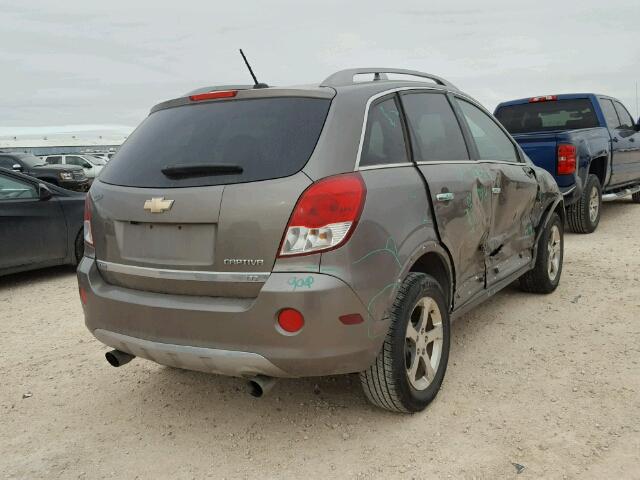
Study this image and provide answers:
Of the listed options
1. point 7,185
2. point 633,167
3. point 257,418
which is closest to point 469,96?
point 257,418

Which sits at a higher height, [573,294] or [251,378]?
[251,378]

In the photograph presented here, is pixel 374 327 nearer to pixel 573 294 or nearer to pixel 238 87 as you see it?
pixel 238 87

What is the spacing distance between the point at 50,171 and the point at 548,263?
50.5 ft

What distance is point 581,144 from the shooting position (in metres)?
7.61

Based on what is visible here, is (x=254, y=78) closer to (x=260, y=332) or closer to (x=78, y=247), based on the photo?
(x=260, y=332)

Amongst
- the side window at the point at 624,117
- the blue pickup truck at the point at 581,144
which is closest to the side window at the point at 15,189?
the blue pickup truck at the point at 581,144

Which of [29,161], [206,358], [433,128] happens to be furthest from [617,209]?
[29,161]

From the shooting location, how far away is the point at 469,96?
419cm

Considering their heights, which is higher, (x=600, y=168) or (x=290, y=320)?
(x=290, y=320)

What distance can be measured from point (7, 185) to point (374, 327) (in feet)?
17.6

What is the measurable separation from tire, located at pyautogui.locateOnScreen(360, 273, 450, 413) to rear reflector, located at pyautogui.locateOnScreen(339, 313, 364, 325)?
0.90ft

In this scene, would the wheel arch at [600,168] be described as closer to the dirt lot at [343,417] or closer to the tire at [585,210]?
the tire at [585,210]

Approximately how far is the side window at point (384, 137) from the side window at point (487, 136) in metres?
0.97

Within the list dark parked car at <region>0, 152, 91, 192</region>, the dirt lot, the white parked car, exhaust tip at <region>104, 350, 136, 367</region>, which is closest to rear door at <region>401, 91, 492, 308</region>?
the dirt lot
